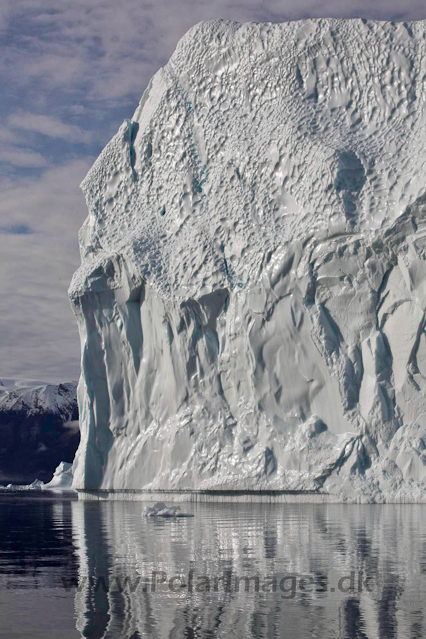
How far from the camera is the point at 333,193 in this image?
71.8 ft

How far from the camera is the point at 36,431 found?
68.4 metres

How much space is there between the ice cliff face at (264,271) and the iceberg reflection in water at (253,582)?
8551 mm

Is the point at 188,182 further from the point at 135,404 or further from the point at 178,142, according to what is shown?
the point at 135,404

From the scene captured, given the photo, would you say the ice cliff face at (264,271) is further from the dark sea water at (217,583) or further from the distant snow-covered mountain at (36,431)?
the distant snow-covered mountain at (36,431)

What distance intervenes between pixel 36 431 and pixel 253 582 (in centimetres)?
6335

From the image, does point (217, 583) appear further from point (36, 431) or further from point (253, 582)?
point (36, 431)

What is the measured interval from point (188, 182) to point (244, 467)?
912 centimetres

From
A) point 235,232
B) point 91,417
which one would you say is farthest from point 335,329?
point 91,417

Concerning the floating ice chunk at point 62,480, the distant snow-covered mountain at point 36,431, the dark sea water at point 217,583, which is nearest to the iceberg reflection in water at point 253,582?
the dark sea water at point 217,583

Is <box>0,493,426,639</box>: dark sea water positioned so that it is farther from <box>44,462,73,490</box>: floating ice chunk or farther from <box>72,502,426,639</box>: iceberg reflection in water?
<box>44,462,73,490</box>: floating ice chunk

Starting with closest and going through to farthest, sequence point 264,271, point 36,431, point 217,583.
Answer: point 217,583, point 264,271, point 36,431

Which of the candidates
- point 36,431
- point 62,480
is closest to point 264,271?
point 62,480

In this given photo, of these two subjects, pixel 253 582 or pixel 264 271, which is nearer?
pixel 253 582

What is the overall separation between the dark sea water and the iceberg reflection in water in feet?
0.03
